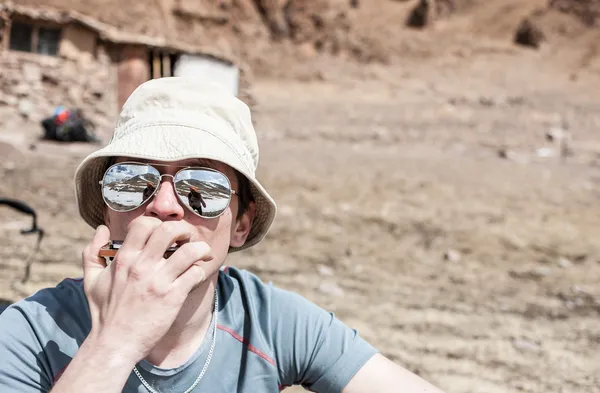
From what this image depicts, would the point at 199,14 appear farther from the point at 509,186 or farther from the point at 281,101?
the point at 509,186

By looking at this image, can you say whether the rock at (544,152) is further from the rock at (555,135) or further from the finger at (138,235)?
the finger at (138,235)

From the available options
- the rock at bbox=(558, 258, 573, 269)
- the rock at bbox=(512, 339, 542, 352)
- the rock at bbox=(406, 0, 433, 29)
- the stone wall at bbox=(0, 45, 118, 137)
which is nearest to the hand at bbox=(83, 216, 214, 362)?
the rock at bbox=(512, 339, 542, 352)

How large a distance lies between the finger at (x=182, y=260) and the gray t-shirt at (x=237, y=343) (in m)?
0.33

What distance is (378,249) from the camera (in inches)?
199

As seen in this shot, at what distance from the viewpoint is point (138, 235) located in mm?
1207

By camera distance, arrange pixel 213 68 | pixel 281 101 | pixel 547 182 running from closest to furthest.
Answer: pixel 547 182
pixel 213 68
pixel 281 101

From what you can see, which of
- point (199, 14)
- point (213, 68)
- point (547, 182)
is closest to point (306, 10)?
point (199, 14)

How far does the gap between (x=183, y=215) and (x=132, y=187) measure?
141mm

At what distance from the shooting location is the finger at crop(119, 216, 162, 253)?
1196mm

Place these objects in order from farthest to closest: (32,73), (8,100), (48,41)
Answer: (48,41) → (32,73) → (8,100)

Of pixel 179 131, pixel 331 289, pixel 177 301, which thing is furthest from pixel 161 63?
pixel 177 301

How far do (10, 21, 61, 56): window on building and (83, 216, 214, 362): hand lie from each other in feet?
39.8

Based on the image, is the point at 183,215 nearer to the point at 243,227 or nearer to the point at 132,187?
the point at 132,187

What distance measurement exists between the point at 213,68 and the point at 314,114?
2.61 meters
